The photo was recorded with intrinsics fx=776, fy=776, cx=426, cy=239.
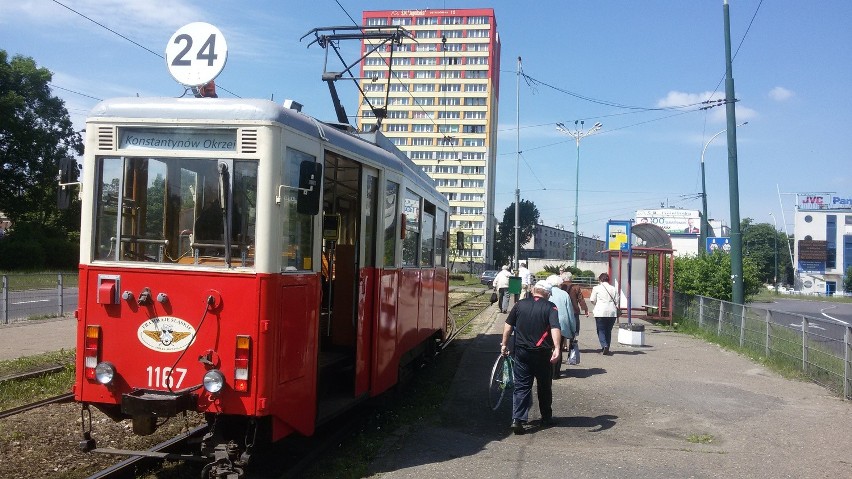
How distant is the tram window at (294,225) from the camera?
6203mm

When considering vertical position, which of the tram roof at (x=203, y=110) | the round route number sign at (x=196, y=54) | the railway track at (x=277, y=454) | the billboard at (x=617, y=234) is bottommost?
the railway track at (x=277, y=454)

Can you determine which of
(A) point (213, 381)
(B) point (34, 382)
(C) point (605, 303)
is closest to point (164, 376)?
(A) point (213, 381)

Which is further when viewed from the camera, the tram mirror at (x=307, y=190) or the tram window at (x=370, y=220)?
the tram window at (x=370, y=220)

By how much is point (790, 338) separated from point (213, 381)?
440 inches

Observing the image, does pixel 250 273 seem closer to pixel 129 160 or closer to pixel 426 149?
pixel 129 160

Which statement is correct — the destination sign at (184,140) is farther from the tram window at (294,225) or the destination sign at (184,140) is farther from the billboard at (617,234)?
the billboard at (617,234)

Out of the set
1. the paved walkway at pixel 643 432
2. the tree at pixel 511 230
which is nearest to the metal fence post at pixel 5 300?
the paved walkway at pixel 643 432

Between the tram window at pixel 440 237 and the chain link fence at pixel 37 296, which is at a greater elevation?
the tram window at pixel 440 237

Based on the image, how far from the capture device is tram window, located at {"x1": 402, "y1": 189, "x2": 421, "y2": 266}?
9.51 meters

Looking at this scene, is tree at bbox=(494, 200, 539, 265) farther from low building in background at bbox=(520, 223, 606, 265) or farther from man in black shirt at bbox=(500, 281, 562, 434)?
man in black shirt at bbox=(500, 281, 562, 434)

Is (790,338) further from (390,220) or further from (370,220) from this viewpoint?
(370,220)

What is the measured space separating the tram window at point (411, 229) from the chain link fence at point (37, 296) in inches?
477

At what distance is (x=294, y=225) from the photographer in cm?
642

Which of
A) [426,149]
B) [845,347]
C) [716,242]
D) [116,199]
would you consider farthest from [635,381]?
[426,149]
